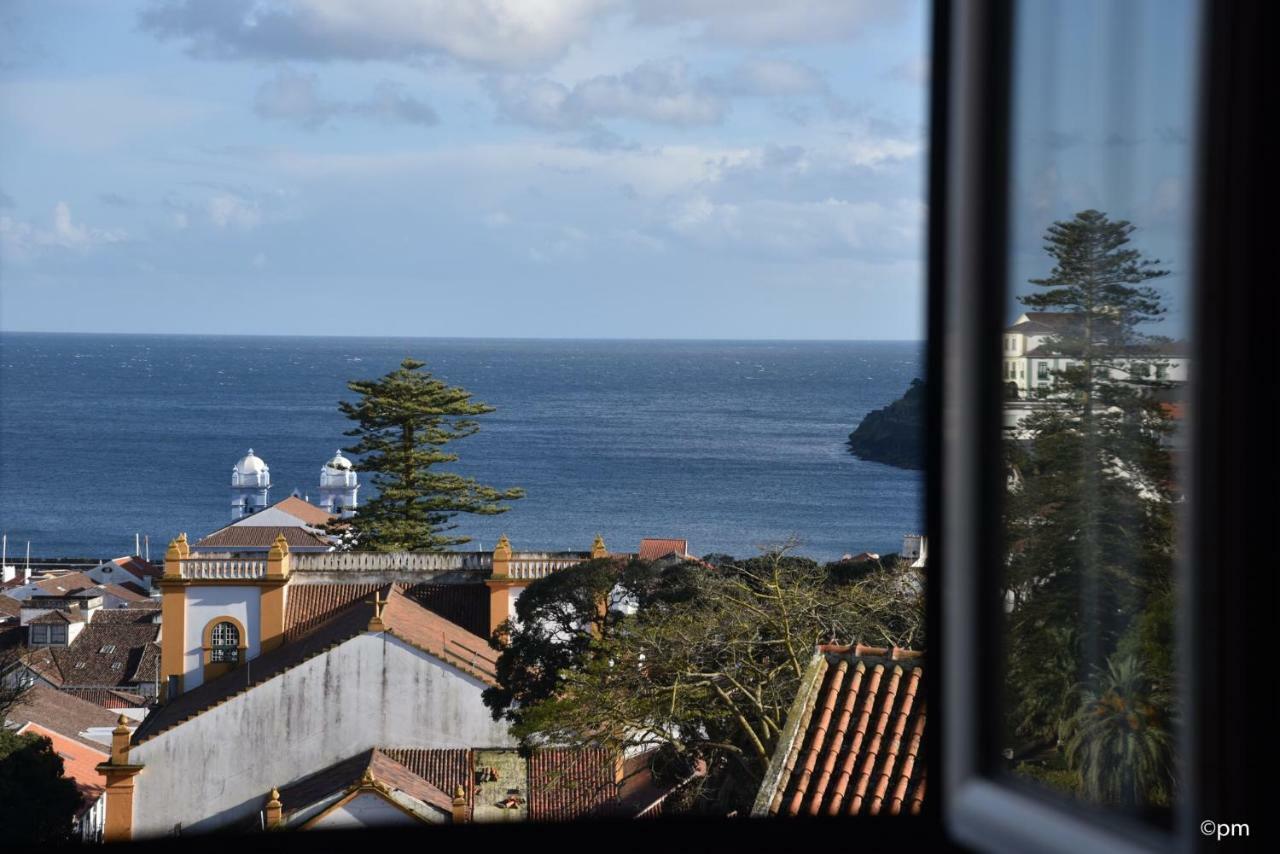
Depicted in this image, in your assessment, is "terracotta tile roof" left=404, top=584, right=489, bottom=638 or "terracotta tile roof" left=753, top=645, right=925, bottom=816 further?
"terracotta tile roof" left=404, top=584, right=489, bottom=638

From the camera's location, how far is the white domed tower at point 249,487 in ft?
115

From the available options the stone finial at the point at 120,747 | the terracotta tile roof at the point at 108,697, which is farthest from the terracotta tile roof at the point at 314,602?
the terracotta tile roof at the point at 108,697

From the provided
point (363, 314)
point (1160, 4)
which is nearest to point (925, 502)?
point (1160, 4)

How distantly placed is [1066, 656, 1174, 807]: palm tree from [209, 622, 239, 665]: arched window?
1533cm

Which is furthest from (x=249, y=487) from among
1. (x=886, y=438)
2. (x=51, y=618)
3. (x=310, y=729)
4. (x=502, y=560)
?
(x=310, y=729)

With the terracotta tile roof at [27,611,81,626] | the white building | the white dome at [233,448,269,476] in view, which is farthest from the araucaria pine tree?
the white building

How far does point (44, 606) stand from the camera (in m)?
24.8

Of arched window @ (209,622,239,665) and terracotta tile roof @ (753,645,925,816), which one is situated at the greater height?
terracotta tile roof @ (753,645,925,816)

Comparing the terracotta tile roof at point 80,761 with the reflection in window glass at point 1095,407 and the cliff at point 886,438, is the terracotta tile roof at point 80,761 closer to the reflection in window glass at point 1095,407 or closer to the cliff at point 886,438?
the reflection in window glass at point 1095,407

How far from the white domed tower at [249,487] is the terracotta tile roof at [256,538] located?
19.3 ft

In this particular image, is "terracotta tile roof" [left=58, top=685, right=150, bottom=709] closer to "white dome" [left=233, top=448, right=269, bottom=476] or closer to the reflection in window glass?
"white dome" [left=233, top=448, right=269, bottom=476]

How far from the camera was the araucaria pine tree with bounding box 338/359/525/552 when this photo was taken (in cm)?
1936

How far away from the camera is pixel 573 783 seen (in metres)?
8.09

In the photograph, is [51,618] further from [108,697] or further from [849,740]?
[849,740]
